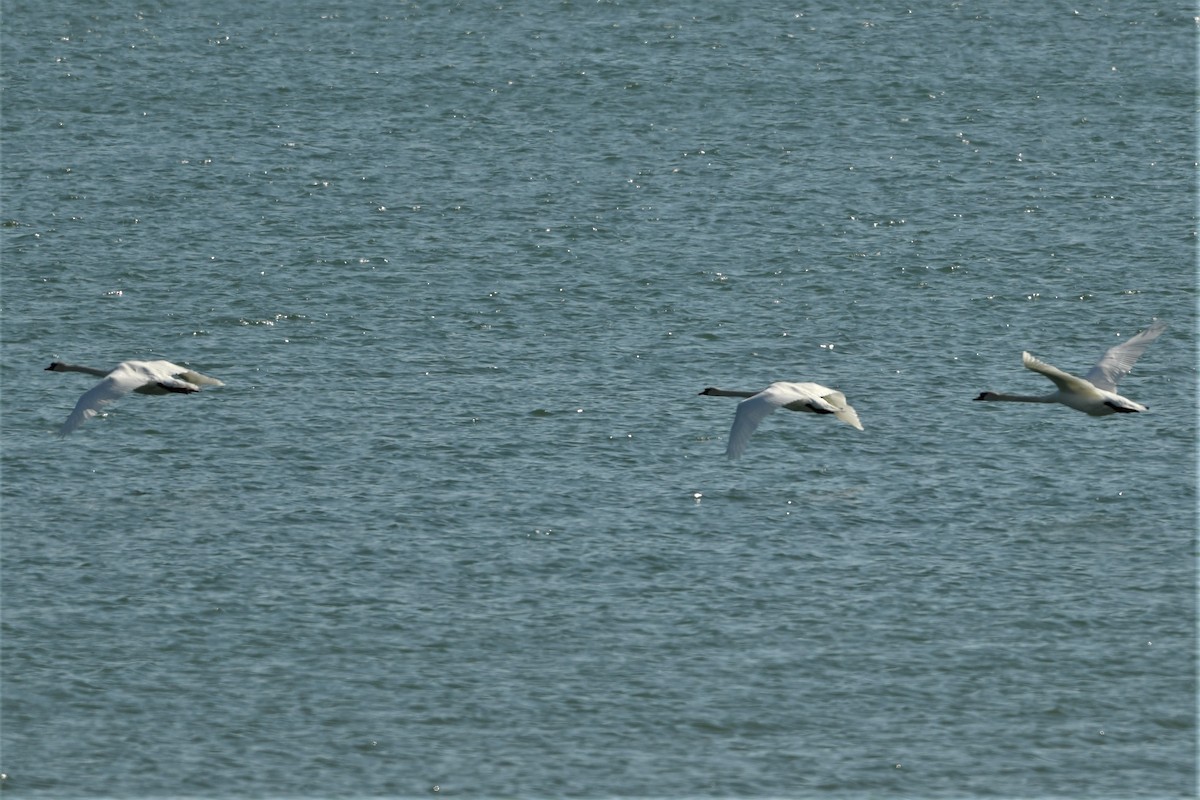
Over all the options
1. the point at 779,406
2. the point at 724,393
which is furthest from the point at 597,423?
the point at 779,406

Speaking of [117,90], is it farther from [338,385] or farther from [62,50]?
[338,385]

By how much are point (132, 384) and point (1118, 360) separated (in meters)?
17.2

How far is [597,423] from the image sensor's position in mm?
48719

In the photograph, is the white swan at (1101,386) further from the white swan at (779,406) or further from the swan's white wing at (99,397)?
the swan's white wing at (99,397)

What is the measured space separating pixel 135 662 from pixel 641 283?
969 inches

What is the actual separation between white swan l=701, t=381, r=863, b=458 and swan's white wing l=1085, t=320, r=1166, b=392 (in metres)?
4.68

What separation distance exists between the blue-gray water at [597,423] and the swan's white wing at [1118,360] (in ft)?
8.99

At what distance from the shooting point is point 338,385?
51469 millimetres

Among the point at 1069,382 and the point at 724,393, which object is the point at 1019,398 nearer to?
the point at 1069,382

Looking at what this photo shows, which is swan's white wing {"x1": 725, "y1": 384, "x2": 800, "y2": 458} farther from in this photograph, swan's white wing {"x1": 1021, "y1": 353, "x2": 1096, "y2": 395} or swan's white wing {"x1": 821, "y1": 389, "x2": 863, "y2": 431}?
swan's white wing {"x1": 1021, "y1": 353, "x2": 1096, "y2": 395}

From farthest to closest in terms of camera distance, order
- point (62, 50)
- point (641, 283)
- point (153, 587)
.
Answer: point (62, 50)
point (641, 283)
point (153, 587)

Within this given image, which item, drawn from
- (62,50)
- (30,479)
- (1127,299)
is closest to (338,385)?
(30,479)

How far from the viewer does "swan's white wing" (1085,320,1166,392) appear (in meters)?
42.3

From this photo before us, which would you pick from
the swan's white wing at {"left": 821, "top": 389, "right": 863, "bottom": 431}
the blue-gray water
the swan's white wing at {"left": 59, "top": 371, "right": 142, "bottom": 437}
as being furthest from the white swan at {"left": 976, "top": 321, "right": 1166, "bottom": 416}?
the swan's white wing at {"left": 59, "top": 371, "right": 142, "bottom": 437}
